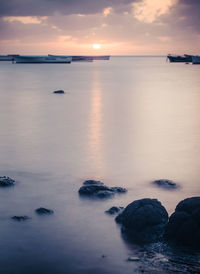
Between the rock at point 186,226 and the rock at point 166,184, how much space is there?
147 inches

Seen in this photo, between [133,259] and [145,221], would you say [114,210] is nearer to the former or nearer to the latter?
[145,221]

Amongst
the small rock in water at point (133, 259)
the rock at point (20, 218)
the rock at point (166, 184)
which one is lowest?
the small rock in water at point (133, 259)

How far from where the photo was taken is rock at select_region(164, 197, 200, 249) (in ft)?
29.4

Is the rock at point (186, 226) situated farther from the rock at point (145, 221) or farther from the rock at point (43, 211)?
the rock at point (43, 211)

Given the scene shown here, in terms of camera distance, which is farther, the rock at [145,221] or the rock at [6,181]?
the rock at [6,181]

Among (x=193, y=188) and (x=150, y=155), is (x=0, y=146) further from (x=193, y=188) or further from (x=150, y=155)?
(x=193, y=188)

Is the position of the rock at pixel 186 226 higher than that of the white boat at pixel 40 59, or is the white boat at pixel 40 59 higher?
the white boat at pixel 40 59

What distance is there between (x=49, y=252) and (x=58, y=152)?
31.0 feet

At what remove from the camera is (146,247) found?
29.3 ft

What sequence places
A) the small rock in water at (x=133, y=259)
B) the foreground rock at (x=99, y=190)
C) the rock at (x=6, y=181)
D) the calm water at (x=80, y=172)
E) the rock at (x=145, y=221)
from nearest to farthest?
the small rock in water at (x=133, y=259) → the calm water at (x=80, y=172) → the rock at (x=145, y=221) → the foreground rock at (x=99, y=190) → the rock at (x=6, y=181)

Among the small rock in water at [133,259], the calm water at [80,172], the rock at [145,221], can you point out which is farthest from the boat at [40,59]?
the small rock in water at [133,259]

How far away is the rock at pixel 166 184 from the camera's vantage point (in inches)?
513

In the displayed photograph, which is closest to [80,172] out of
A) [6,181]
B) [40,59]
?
[6,181]

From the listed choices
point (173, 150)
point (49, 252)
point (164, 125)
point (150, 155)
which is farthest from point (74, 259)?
point (164, 125)
